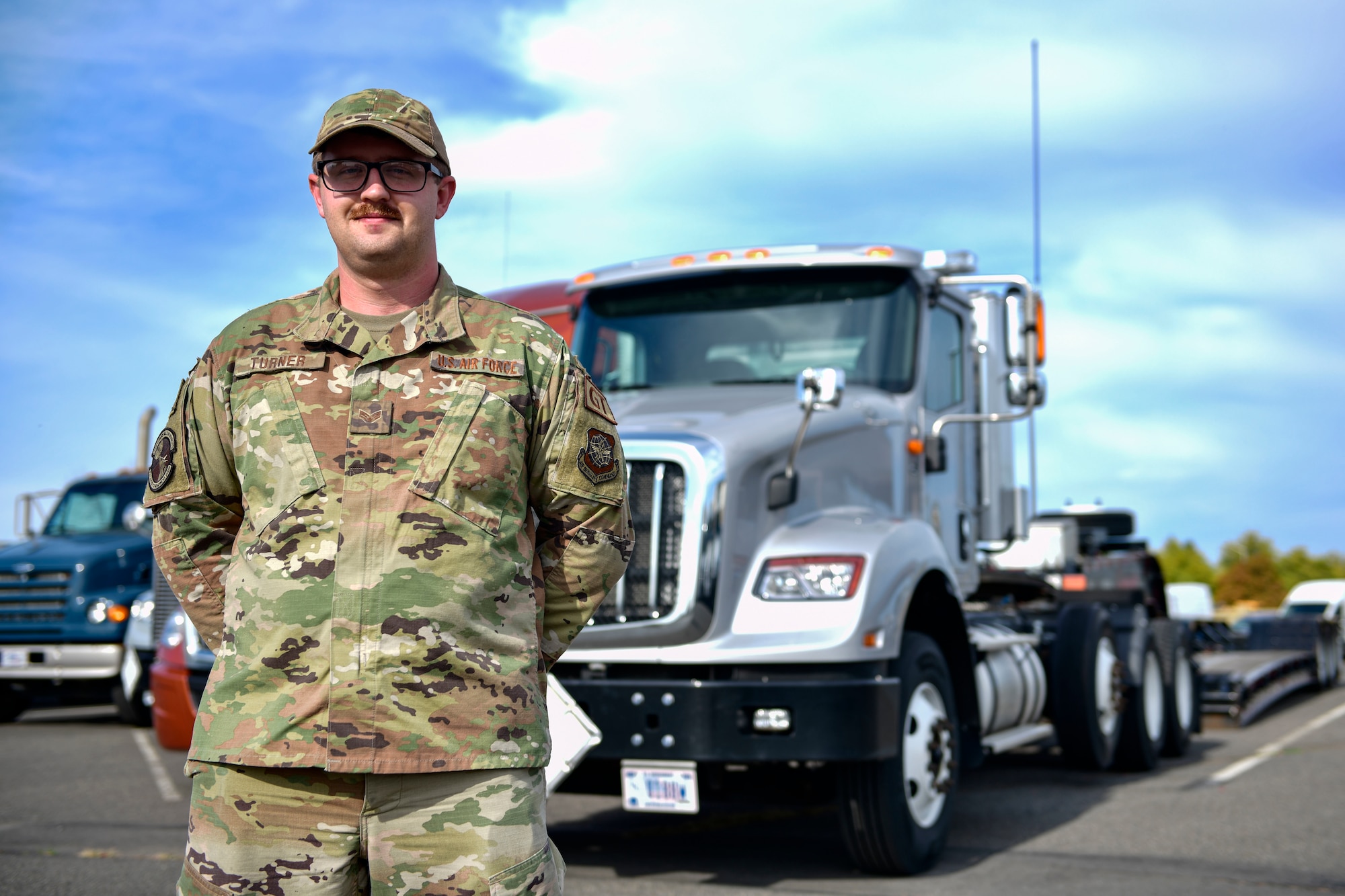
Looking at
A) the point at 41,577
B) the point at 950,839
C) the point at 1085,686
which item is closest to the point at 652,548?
the point at 950,839

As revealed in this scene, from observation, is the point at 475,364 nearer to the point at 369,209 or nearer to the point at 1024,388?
the point at 369,209

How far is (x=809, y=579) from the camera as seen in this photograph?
19.3 ft

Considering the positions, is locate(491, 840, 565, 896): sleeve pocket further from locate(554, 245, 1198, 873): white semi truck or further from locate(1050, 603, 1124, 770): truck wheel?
locate(1050, 603, 1124, 770): truck wheel

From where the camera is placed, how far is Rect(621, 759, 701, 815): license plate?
5.64 meters

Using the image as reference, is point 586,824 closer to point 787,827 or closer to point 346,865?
point 787,827

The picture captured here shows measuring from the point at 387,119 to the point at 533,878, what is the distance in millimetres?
1341

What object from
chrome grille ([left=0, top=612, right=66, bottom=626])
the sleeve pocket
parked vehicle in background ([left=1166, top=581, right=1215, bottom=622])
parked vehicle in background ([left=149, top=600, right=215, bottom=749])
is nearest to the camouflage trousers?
the sleeve pocket

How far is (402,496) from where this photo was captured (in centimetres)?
248

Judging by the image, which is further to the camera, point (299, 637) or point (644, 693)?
Result: point (644, 693)

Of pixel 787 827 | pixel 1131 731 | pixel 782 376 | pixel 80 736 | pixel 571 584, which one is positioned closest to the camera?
pixel 571 584

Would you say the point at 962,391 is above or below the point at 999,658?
above

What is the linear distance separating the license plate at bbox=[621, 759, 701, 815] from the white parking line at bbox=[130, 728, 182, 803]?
A: 3.92 metres

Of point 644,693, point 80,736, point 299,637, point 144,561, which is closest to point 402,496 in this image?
point 299,637

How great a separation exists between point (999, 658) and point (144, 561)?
29.7 ft
